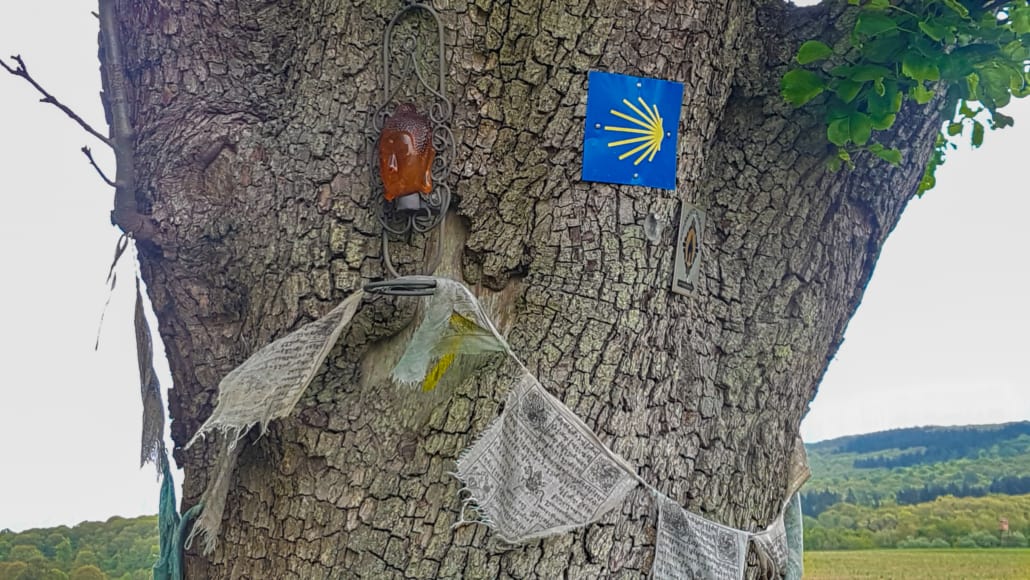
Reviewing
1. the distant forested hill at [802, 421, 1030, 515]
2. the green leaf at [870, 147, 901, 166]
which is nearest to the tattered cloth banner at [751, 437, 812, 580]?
the green leaf at [870, 147, 901, 166]

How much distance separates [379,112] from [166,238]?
1.64 ft

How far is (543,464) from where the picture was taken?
4.75ft

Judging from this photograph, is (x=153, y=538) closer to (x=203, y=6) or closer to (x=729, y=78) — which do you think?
(x=203, y=6)

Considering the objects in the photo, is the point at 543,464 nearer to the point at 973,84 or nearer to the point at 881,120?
the point at 881,120

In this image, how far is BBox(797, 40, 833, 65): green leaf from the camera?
1.51 meters

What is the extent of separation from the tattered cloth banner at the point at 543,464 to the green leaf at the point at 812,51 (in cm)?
73

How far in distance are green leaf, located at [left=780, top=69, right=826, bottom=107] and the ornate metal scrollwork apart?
0.62 m

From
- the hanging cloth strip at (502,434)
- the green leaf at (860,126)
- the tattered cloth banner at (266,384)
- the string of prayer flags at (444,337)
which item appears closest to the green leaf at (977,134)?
the green leaf at (860,126)

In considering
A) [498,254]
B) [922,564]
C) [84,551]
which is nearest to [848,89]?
[498,254]

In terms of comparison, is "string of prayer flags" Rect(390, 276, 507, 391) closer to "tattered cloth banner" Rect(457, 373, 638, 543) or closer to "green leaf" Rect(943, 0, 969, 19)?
"tattered cloth banner" Rect(457, 373, 638, 543)

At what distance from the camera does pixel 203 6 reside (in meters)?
1.71

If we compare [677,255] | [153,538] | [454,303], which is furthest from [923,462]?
[153,538]

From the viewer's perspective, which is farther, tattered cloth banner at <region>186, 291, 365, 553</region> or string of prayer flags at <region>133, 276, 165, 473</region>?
string of prayer flags at <region>133, 276, 165, 473</region>

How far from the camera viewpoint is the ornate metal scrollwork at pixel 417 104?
1513 mm
